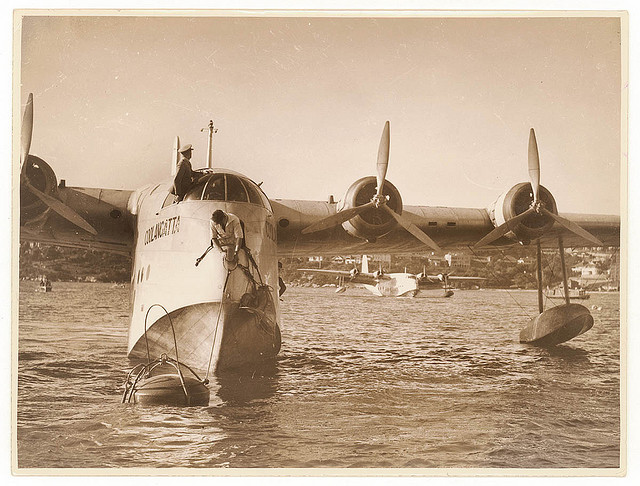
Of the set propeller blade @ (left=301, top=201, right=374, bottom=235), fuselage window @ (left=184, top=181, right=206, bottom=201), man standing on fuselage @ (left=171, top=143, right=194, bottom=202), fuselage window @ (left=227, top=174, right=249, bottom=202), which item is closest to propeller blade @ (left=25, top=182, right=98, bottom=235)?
man standing on fuselage @ (left=171, top=143, right=194, bottom=202)

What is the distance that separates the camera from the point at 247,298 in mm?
4352

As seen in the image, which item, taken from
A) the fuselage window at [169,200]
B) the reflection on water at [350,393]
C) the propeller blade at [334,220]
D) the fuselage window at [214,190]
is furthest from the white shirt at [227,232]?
the propeller blade at [334,220]

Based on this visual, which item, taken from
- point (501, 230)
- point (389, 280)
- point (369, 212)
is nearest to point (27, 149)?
point (369, 212)

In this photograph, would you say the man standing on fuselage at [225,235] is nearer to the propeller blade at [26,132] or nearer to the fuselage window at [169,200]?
the fuselage window at [169,200]

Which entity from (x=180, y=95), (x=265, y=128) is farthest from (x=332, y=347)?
(x=180, y=95)

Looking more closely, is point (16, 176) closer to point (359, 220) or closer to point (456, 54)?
point (359, 220)

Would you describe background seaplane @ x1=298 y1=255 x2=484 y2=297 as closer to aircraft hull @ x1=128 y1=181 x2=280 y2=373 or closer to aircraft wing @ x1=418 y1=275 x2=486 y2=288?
aircraft wing @ x1=418 y1=275 x2=486 y2=288

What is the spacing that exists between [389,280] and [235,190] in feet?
5.12

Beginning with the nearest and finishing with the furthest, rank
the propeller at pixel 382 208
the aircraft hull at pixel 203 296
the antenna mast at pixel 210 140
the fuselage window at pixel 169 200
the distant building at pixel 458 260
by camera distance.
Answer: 1. the aircraft hull at pixel 203 296
2. the fuselage window at pixel 169 200
3. the antenna mast at pixel 210 140
4. the propeller at pixel 382 208
5. the distant building at pixel 458 260

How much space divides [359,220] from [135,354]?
2191mm

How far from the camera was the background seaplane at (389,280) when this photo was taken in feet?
16.3

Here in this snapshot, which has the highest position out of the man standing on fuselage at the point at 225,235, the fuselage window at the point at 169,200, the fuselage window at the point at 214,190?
the fuselage window at the point at 214,190

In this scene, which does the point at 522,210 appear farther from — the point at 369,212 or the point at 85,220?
the point at 85,220

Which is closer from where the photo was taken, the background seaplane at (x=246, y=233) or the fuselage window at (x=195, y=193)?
the background seaplane at (x=246, y=233)
